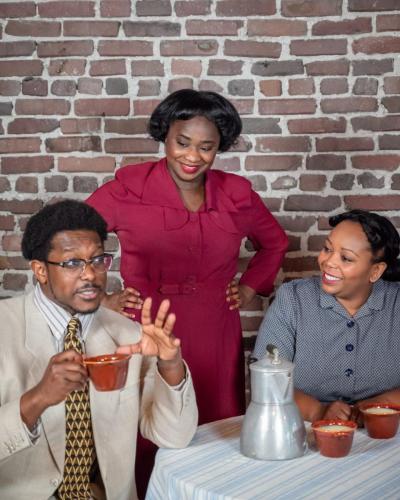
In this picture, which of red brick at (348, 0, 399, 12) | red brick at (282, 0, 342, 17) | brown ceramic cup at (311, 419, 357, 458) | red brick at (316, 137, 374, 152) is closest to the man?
brown ceramic cup at (311, 419, 357, 458)

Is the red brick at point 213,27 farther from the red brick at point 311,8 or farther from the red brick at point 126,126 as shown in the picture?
the red brick at point 126,126

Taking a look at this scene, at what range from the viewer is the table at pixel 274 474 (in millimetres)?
1559

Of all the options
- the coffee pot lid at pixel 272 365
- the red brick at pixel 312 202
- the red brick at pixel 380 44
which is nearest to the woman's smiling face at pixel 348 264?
the coffee pot lid at pixel 272 365

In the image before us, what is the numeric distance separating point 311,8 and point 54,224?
162cm

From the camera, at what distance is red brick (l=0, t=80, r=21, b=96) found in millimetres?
3105

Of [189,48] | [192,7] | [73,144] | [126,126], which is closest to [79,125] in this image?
[73,144]

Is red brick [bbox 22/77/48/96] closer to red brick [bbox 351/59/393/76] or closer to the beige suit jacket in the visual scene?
red brick [bbox 351/59/393/76]

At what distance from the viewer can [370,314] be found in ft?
7.46

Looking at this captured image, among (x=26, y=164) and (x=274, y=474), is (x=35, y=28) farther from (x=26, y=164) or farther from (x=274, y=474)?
(x=274, y=474)

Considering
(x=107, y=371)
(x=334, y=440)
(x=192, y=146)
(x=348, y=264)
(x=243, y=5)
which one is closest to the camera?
(x=107, y=371)

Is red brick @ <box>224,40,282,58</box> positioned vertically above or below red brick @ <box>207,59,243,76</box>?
above

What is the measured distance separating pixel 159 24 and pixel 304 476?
1950 millimetres

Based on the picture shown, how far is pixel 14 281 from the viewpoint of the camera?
3170 mm

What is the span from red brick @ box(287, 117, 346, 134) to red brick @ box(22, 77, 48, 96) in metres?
0.93
